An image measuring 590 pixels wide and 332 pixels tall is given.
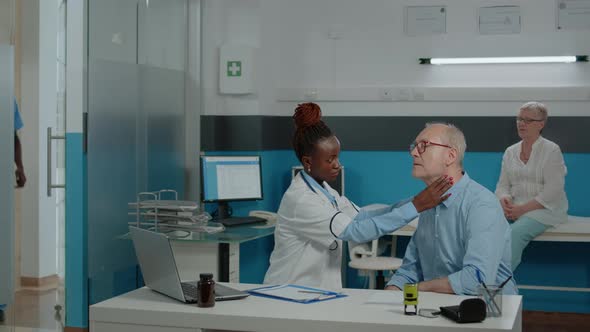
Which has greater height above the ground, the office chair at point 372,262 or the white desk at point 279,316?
the white desk at point 279,316

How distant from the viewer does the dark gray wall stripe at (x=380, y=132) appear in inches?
251

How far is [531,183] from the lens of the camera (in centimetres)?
608

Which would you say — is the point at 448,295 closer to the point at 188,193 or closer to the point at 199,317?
the point at 199,317

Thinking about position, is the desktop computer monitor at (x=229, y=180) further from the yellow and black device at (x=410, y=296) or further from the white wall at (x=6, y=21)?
the yellow and black device at (x=410, y=296)

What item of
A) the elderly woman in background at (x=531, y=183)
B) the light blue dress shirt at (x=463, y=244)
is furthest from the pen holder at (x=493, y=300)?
the elderly woman in background at (x=531, y=183)

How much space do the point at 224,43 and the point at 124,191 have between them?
1495mm

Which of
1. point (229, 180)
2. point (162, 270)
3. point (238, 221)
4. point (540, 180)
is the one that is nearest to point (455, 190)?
point (162, 270)

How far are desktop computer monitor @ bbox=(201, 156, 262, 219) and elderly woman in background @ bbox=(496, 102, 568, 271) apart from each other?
5.69ft

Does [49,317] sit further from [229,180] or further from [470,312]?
[470,312]

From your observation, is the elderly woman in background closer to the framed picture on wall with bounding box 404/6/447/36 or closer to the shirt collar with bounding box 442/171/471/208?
the framed picture on wall with bounding box 404/6/447/36

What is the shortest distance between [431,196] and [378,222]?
227mm

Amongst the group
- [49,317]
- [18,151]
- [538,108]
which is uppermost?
[538,108]

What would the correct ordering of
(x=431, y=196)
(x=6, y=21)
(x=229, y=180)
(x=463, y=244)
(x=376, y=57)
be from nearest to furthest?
(x=431, y=196)
(x=463, y=244)
(x=6, y=21)
(x=229, y=180)
(x=376, y=57)

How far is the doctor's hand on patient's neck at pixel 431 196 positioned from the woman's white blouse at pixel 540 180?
114 inches
